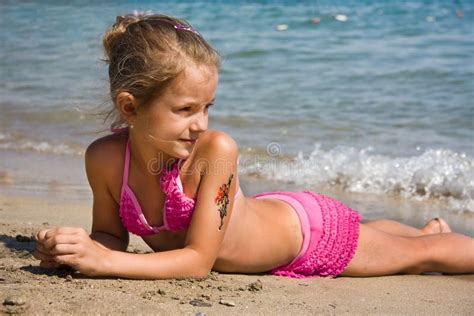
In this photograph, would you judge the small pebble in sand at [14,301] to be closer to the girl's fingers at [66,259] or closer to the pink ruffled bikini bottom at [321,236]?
the girl's fingers at [66,259]

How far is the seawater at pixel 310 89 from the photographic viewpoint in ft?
19.5

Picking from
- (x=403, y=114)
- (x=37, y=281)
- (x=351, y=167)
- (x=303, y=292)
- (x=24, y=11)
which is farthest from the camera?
(x=24, y=11)

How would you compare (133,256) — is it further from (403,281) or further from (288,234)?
(403,281)

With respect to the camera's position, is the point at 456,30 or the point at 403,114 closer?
the point at 403,114

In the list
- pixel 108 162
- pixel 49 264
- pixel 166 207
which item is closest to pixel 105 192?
pixel 108 162

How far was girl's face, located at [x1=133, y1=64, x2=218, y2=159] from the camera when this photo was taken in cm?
315

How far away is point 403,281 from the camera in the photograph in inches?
150

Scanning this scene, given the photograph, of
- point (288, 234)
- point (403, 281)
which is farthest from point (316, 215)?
point (403, 281)

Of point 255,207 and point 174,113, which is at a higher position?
point 174,113

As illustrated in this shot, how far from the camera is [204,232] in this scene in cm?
323

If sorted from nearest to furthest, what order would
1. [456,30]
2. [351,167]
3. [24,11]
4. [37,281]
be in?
[37,281] → [351,167] → [456,30] → [24,11]

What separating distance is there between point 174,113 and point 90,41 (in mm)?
8283

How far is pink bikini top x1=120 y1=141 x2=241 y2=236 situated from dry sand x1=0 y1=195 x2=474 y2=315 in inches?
10.5

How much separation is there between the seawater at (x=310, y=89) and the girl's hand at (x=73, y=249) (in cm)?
64
